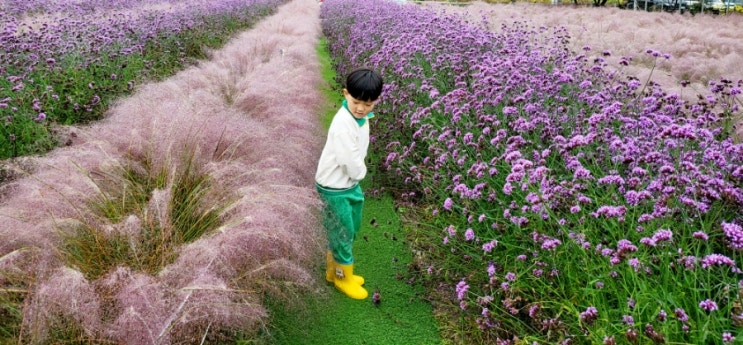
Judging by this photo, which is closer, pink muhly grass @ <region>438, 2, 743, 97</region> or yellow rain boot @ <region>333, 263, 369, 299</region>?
yellow rain boot @ <region>333, 263, 369, 299</region>

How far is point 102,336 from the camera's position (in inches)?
75.0

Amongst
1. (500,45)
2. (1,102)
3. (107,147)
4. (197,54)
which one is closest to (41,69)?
(1,102)

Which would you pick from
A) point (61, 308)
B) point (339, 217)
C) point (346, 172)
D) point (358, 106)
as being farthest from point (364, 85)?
point (61, 308)

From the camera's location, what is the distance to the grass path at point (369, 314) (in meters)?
2.82

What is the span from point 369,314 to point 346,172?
902 mm

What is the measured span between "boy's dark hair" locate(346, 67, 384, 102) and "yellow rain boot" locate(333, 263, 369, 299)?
43.1 inches

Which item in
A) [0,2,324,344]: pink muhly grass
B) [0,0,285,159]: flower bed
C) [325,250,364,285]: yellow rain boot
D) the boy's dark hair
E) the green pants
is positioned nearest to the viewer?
[0,2,324,344]: pink muhly grass

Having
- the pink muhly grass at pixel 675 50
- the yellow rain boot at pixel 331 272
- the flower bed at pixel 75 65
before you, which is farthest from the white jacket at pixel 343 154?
the pink muhly grass at pixel 675 50

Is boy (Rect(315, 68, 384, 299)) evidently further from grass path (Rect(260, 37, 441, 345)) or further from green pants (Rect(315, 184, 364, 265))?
grass path (Rect(260, 37, 441, 345))

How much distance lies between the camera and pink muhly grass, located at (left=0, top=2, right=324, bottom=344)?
6.45ft

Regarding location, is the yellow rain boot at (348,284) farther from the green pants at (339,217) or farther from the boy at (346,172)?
the green pants at (339,217)

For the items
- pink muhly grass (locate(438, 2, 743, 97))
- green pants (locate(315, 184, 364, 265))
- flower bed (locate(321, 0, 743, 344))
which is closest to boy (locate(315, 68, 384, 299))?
green pants (locate(315, 184, 364, 265))

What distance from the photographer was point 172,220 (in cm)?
272

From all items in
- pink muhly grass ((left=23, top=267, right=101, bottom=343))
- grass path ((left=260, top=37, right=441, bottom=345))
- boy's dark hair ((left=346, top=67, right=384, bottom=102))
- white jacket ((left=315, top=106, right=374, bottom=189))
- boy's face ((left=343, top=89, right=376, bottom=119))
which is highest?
boy's dark hair ((left=346, top=67, right=384, bottom=102))
